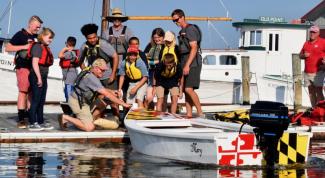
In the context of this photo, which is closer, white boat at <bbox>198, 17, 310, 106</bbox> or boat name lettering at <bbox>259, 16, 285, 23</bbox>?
white boat at <bbox>198, 17, 310, 106</bbox>

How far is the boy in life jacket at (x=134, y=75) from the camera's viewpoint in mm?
14266

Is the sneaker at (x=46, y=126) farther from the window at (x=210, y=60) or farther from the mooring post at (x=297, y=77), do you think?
the window at (x=210, y=60)

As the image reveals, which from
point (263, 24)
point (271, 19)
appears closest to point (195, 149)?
point (263, 24)

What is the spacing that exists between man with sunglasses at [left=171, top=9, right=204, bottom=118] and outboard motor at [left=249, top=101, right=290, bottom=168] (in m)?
4.24

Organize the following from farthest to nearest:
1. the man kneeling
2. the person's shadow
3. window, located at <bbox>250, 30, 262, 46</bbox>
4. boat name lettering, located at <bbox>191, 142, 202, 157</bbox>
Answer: window, located at <bbox>250, 30, 262, 46</bbox> → the man kneeling → boat name lettering, located at <bbox>191, 142, 202, 157</bbox> → the person's shadow

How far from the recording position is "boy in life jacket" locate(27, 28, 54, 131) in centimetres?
1351

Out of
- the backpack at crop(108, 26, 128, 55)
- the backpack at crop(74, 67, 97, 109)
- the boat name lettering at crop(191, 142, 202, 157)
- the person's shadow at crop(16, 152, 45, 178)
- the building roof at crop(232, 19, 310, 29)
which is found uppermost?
the building roof at crop(232, 19, 310, 29)

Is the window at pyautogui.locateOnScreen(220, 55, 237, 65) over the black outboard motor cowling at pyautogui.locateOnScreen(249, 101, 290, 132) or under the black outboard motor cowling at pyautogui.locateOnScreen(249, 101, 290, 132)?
over

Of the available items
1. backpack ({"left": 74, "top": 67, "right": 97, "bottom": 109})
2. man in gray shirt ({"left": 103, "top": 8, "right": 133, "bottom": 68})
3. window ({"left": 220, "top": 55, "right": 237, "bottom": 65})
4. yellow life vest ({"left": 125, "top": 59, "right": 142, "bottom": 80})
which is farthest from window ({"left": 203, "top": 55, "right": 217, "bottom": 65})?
backpack ({"left": 74, "top": 67, "right": 97, "bottom": 109})

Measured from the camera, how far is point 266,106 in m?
10.1

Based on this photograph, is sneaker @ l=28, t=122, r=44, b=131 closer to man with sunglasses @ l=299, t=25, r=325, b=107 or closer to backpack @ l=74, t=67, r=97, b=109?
backpack @ l=74, t=67, r=97, b=109

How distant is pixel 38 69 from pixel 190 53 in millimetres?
2604

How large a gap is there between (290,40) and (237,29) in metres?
2.28

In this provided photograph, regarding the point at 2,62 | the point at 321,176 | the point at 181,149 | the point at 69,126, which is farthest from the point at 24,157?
the point at 2,62
